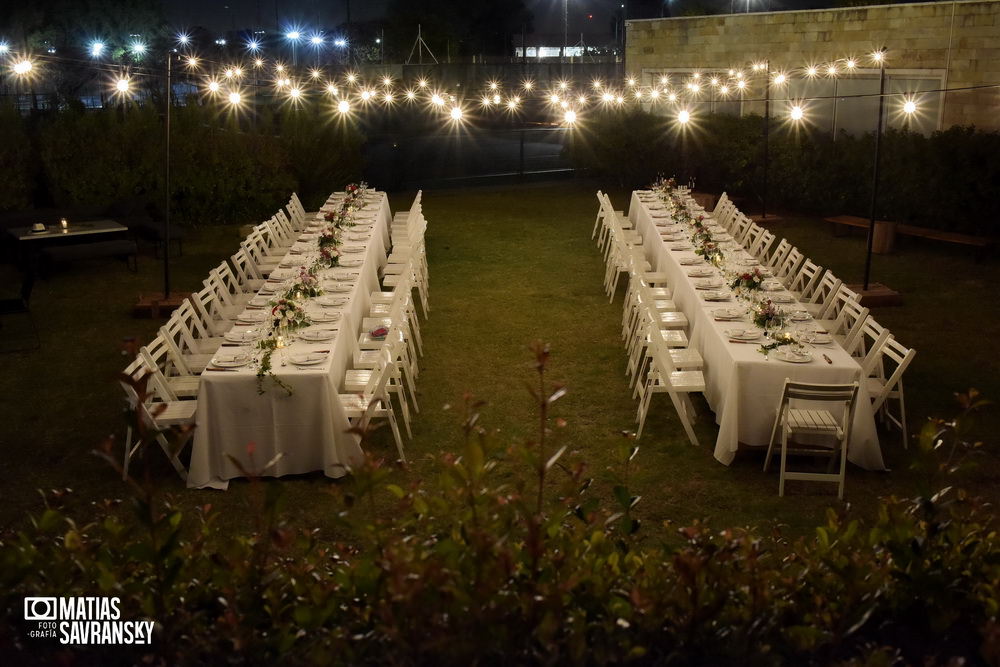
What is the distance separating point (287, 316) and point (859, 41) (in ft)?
46.2

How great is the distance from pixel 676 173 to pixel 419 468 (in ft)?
49.4

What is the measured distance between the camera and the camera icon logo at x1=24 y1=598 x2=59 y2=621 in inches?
111

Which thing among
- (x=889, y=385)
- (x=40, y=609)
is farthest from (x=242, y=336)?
(x=889, y=385)

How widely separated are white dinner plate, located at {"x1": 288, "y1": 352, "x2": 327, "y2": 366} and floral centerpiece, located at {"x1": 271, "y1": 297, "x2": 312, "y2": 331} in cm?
58

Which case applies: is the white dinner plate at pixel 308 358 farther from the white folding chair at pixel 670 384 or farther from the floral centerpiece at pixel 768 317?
the floral centerpiece at pixel 768 317

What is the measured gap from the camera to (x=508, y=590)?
270cm

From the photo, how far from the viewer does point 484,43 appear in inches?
2184

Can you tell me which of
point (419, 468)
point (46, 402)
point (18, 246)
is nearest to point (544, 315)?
point (419, 468)

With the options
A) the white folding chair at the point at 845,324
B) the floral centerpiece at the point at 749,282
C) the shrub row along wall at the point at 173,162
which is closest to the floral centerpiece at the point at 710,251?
the floral centerpiece at the point at 749,282

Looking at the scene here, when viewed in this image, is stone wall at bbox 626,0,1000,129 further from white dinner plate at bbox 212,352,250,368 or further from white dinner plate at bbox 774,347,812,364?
white dinner plate at bbox 212,352,250,368

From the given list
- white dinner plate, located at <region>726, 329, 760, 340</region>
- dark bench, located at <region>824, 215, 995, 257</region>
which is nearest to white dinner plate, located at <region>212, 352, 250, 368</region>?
white dinner plate, located at <region>726, 329, 760, 340</region>

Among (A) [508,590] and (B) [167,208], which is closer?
(A) [508,590]

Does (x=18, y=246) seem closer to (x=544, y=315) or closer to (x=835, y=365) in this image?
(x=544, y=315)

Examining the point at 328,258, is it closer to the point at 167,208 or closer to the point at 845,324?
the point at 167,208
